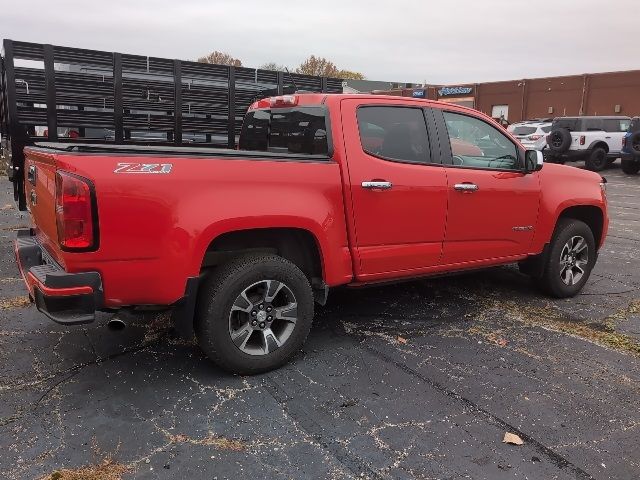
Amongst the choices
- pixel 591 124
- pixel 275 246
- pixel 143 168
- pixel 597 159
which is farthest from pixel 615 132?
pixel 143 168

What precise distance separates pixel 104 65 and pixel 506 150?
4.21 meters

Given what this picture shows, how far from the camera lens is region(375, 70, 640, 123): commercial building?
1355 inches

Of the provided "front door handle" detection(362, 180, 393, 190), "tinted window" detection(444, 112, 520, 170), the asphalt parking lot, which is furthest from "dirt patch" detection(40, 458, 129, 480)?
"tinted window" detection(444, 112, 520, 170)

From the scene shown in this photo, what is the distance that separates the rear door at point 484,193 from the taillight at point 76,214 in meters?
2.69

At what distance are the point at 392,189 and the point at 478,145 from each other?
4.01 ft

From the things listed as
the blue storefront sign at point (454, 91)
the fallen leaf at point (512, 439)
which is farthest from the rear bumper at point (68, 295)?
the blue storefront sign at point (454, 91)

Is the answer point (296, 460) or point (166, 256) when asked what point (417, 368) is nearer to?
point (296, 460)

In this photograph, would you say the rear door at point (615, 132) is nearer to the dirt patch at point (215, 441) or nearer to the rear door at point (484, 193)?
the rear door at point (484, 193)

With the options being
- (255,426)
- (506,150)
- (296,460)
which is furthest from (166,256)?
(506,150)

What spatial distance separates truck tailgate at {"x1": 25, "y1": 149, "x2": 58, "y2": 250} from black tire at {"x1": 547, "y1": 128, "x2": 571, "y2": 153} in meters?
19.8

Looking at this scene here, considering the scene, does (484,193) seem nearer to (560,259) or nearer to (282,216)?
(560,259)

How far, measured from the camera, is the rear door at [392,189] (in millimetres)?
3830

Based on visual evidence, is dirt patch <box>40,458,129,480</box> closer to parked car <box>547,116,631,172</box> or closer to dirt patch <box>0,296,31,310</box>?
dirt patch <box>0,296,31,310</box>

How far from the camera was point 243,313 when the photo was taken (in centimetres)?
350
